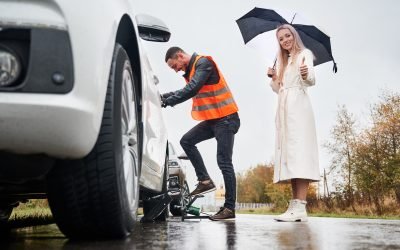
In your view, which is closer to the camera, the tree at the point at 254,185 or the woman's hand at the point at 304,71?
the woman's hand at the point at 304,71

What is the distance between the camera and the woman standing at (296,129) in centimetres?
531

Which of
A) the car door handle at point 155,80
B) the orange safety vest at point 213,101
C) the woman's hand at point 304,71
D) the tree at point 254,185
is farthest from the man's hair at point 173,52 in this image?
the tree at point 254,185

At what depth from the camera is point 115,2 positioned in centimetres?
253

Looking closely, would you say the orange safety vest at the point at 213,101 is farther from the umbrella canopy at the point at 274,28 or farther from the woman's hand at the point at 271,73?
the umbrella canopy at the point at 274,28

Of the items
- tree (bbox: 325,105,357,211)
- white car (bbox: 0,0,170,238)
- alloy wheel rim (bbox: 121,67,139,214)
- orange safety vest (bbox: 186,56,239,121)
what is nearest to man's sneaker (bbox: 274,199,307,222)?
orange safety vest (bbox: 186,56,239,121)

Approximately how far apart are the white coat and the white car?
2.79 meters

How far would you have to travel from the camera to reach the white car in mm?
1956

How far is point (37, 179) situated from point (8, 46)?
66cm

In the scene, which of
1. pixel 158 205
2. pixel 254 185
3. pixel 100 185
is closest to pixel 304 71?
pixel 158 205

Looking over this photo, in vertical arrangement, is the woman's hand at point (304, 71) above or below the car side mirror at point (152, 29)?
above

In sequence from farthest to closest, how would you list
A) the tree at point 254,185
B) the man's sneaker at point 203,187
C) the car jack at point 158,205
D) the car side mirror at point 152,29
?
1. the tree at point 254,185
2. the man's sneaker at point 203,187
3. the car jack at point 158,205
4. the car side mirror at point 152,29

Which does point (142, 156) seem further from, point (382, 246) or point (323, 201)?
point (323, 201)

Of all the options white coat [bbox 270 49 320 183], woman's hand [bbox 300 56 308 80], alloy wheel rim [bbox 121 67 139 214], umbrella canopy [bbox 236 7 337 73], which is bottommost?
alloy wheel rim [bbox 121 67 139 214]

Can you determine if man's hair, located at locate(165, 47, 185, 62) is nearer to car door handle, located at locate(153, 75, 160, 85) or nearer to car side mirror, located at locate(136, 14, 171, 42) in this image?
car door handle, located at locate(153, 75, 160, 85)
